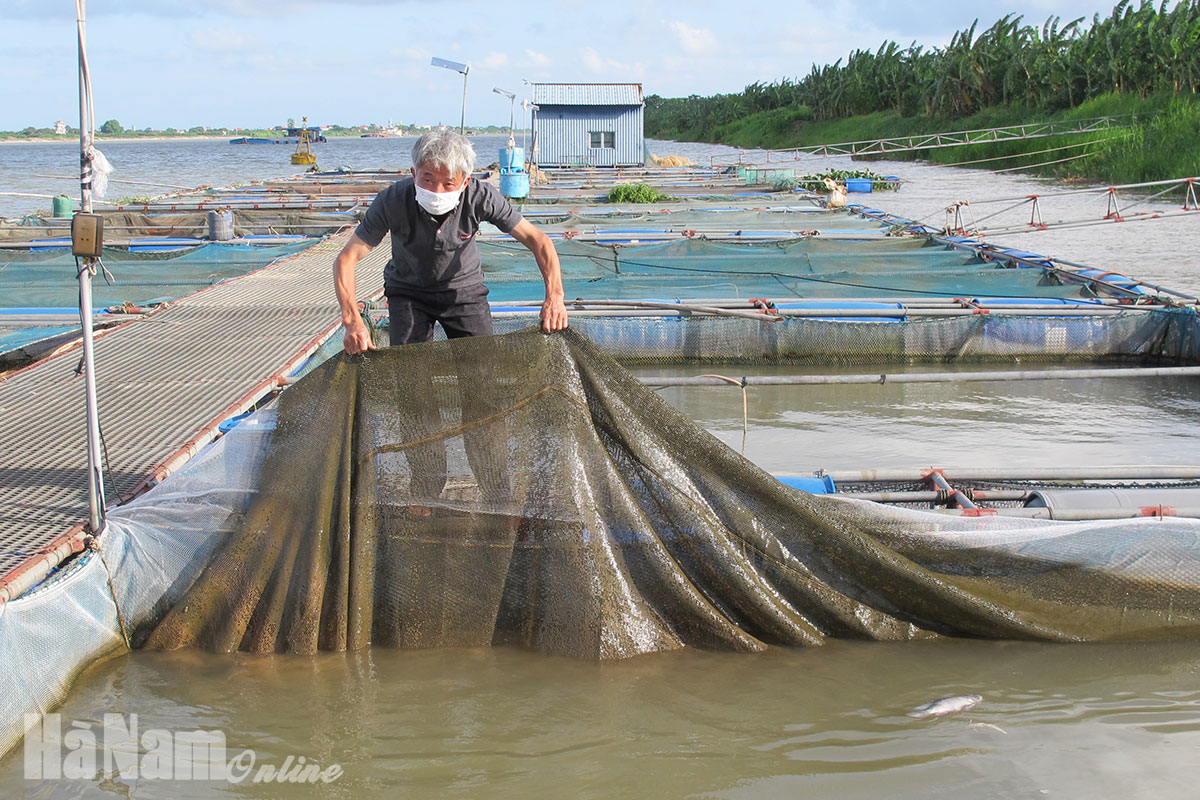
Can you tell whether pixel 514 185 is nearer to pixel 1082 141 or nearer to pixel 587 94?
pixel 587 94

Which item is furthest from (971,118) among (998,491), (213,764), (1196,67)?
(213,764)

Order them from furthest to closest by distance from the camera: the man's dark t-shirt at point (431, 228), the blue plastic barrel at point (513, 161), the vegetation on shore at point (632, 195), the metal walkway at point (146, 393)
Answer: the blue plastic barrel at point (513, 161), the vegetation on shore at point (632, 195), the metal walkway at point (146, 393), the man's dark t-shirt at point (431, 228)

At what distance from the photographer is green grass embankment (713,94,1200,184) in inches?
938

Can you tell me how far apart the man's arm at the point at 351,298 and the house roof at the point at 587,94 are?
2755 centimetres

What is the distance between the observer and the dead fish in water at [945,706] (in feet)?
10.9

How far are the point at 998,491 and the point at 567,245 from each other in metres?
7.84

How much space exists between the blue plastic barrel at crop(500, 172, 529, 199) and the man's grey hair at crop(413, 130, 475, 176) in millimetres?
15104

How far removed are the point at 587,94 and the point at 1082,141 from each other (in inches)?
575

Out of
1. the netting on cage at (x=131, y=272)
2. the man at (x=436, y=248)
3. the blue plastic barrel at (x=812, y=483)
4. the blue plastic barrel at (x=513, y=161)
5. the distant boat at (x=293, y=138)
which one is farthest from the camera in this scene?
the distant boat at (x=293, y=138)

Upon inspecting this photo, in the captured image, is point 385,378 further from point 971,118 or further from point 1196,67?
point 971,118

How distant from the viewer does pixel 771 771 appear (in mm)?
3045

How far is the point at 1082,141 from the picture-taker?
28.8 metres

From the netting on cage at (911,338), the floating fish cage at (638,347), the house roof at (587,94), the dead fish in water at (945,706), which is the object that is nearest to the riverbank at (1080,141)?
the floating fish cage at (638,347)

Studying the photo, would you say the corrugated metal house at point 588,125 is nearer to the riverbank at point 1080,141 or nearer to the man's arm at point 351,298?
the riverbank at point 1080,141
